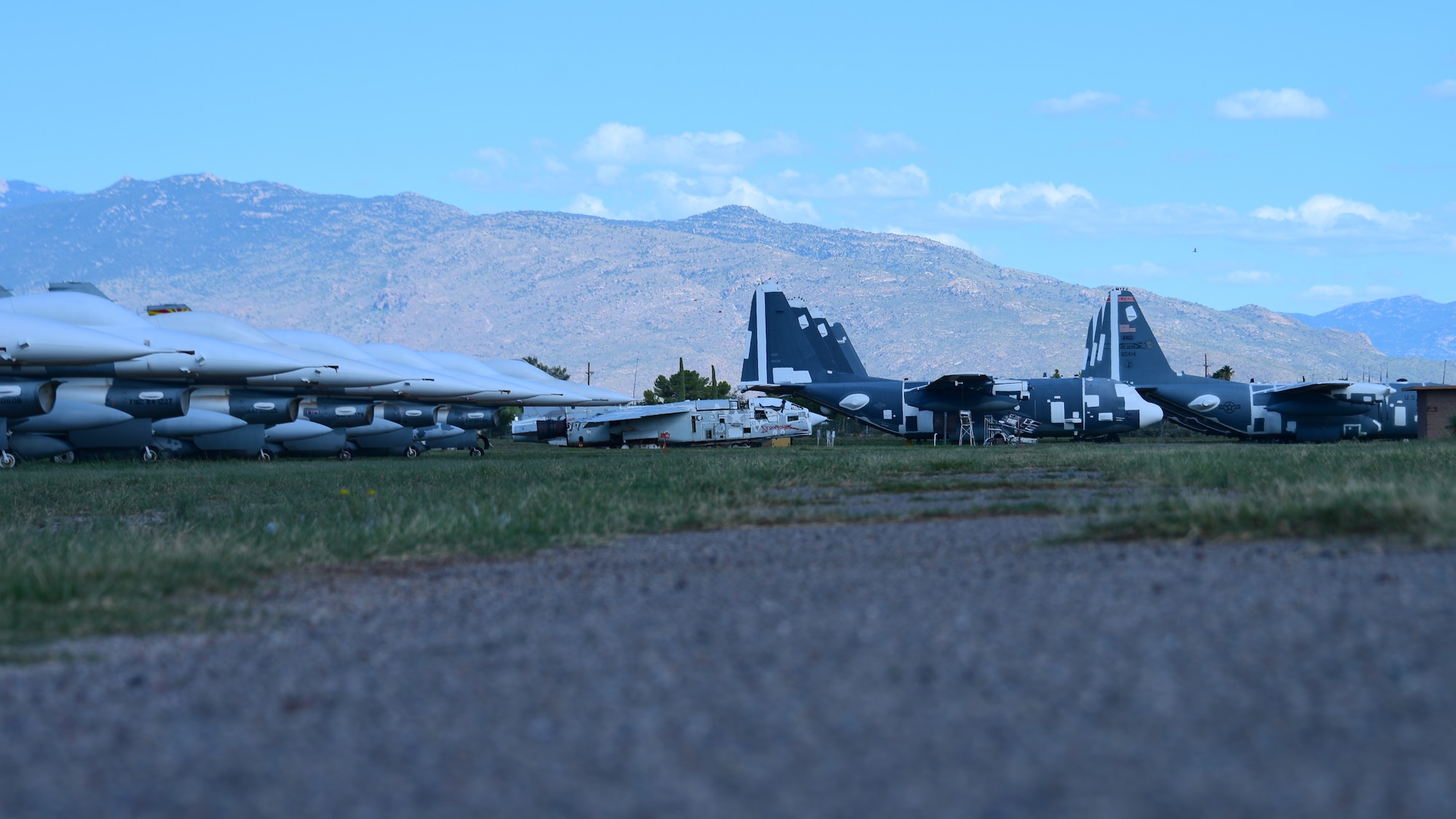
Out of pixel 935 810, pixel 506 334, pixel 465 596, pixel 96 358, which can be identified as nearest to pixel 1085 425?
pixel 96 358

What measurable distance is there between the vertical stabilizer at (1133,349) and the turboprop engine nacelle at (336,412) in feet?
82.1

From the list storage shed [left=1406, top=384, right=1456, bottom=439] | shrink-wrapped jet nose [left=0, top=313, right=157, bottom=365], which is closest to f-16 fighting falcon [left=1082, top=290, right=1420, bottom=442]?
storage shed [left=1406, top=384, right=1456, bottom=439]

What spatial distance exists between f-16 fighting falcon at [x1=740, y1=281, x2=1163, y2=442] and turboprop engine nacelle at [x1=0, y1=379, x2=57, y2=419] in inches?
769

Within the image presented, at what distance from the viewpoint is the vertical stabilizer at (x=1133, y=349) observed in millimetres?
41531

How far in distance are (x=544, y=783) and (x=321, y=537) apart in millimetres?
6123

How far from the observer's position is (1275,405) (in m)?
38.6

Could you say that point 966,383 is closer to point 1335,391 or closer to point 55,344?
point 1335,391

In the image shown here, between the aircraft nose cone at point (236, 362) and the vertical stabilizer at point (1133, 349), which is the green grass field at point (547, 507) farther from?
the vertical stabilizer at point (1133, 349)

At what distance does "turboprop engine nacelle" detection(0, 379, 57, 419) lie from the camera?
23.1 metres

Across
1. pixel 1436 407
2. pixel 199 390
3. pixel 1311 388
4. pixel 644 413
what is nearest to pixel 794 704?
pixel 199 390

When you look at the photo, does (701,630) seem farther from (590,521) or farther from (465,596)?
(590,521)

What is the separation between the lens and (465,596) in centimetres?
604

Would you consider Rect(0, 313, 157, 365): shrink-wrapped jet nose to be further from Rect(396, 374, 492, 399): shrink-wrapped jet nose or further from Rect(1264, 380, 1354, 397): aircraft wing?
Rect(1264, 380, 1354, 397): aircraft wing

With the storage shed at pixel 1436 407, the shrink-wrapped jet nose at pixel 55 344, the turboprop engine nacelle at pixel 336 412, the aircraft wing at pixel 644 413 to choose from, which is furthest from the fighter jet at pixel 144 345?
the storage shed at pixel 1436 407
